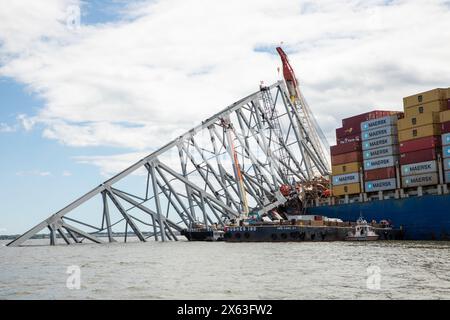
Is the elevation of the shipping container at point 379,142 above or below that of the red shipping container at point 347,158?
Result: above

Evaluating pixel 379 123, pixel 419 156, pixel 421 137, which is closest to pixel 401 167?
pixel 419 156

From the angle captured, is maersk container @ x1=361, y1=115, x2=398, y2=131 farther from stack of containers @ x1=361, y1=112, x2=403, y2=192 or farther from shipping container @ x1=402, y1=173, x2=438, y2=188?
shipping container @ x1=402, y1=173, x2=438, y2=188

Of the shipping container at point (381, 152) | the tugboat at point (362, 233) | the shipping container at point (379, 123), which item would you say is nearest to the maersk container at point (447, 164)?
the shipping container at point (381, 152)

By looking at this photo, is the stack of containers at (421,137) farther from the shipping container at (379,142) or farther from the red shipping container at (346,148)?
the red shipping container at (346,148)

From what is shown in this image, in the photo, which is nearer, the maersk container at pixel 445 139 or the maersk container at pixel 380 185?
the maersk container at pixel 445 139

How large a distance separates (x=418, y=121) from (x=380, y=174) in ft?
32.4

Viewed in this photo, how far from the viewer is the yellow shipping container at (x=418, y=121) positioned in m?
77.0

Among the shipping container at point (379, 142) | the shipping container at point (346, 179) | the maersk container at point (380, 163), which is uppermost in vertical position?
the shipping container at point (379, 142)

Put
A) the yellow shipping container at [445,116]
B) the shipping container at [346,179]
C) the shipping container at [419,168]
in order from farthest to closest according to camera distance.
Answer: the shipping container at [346,179], the shipping container at [419,168], the yellow shipping container at [445,116]

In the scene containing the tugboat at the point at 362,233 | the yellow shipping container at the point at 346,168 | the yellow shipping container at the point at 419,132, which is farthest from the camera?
the yellow shipping container at the point at 346,168

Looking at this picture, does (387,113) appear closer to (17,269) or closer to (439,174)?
(439,174)

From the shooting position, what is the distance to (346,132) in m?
92.6

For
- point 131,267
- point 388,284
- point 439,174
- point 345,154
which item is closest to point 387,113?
point 345,154

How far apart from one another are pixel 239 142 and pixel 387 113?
26.1 metres
